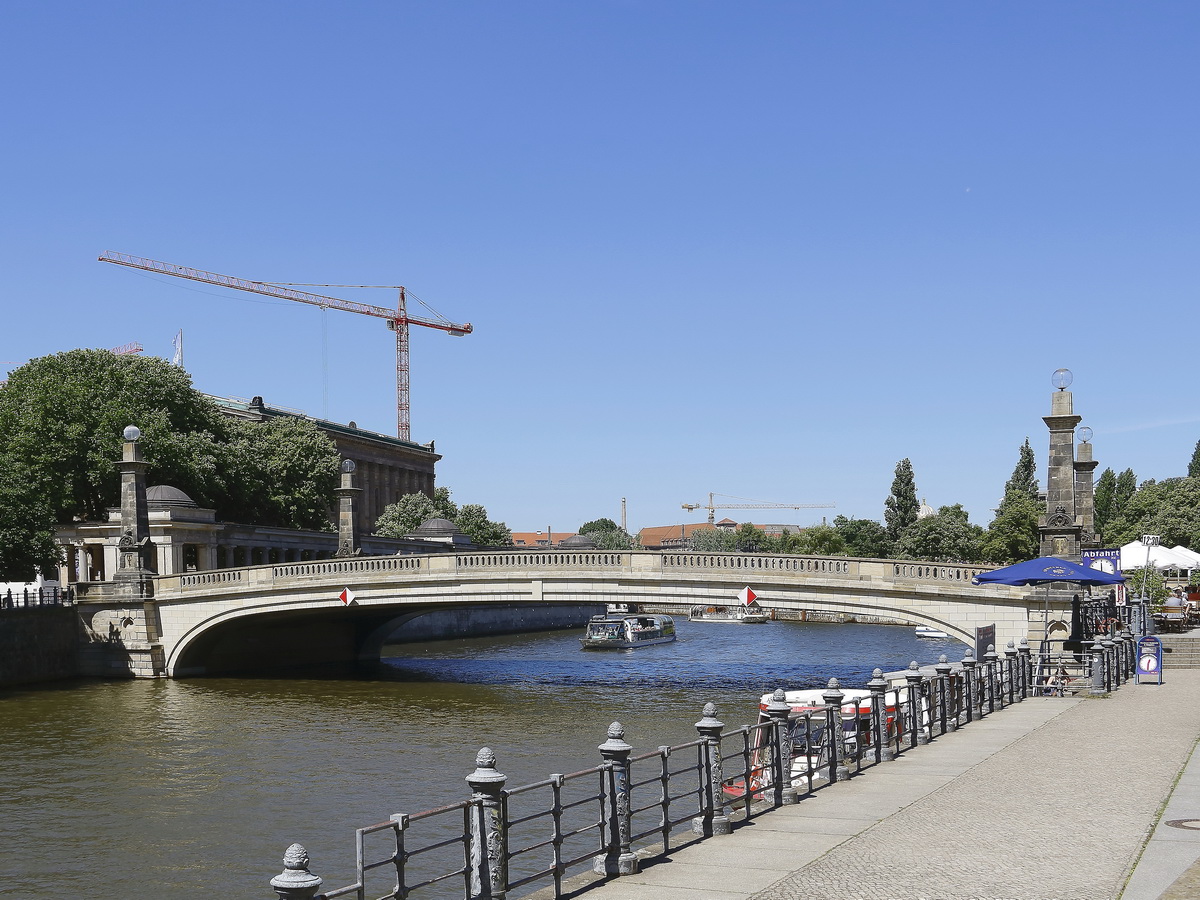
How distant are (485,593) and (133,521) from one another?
15595 mm

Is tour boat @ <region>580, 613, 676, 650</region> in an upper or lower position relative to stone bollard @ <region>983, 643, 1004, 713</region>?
lower

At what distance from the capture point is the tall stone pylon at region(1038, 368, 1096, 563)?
32.8m

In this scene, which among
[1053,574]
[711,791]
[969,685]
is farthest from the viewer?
[1053,574]

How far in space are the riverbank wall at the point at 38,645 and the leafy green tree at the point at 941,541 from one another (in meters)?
76.4

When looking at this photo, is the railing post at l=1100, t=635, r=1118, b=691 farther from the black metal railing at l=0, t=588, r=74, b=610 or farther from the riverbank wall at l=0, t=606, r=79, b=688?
the black metal railing at l=0, t=588, r=74, b=610

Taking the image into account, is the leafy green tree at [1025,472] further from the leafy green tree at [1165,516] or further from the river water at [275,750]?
the river water at [275,750]

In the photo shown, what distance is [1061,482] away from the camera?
33156 mm

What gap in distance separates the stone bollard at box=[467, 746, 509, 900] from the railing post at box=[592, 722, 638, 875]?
1314mm

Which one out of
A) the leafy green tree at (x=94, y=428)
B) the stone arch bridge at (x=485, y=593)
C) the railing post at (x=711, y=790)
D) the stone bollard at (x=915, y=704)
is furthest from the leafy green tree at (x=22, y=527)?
the railing post at (x=711, y=790)

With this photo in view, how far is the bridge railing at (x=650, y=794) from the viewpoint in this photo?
35.1ft

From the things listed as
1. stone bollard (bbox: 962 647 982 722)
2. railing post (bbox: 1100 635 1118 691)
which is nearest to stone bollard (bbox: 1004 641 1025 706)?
railing post (bbox: 1100 635 1118 691)

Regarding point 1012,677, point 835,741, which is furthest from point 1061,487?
point 835,741

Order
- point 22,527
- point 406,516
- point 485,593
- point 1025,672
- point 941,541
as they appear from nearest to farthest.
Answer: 1. point 1025,672
2. point 485,593
3. point 22,527
4. point 406,516
5. point 941,541

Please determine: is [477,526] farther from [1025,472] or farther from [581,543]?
[1025,472]
